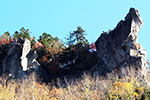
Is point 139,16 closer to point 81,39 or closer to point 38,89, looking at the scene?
point 81,39

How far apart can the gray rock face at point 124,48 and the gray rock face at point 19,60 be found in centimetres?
1184

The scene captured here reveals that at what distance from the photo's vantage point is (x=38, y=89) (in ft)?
76.1

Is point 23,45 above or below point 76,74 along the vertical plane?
above

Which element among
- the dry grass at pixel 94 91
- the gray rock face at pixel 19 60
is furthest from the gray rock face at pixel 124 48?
the gray rock face at pixel 19 60

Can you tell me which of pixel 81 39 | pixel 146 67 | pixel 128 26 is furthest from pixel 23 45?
pixel 146 67

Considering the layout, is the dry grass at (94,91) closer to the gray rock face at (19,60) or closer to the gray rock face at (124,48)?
the gray rock face at (19,60)

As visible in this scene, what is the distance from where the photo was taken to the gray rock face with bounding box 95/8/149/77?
79.6 feet

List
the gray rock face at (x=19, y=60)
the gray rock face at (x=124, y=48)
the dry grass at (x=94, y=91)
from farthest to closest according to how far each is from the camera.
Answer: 1. the gray rock face at (x=19, y=60)
2. the gray rock face at (x=124, y=48)
3. the dry grass at (x=94, y=91)

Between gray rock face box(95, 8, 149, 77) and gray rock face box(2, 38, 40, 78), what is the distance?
38.8 feet

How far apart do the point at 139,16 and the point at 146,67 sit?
8451mm

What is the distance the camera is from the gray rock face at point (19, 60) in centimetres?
2750

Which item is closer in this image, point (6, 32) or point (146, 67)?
point (146, 67)

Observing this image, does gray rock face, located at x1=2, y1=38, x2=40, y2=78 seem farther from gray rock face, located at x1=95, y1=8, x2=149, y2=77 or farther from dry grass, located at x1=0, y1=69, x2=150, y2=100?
gray rock face, located at x1=95, y1=8, x2=149, y2=77

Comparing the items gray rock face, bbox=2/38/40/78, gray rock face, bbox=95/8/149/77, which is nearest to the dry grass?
gray rock face, bbox=2/38/40/78
